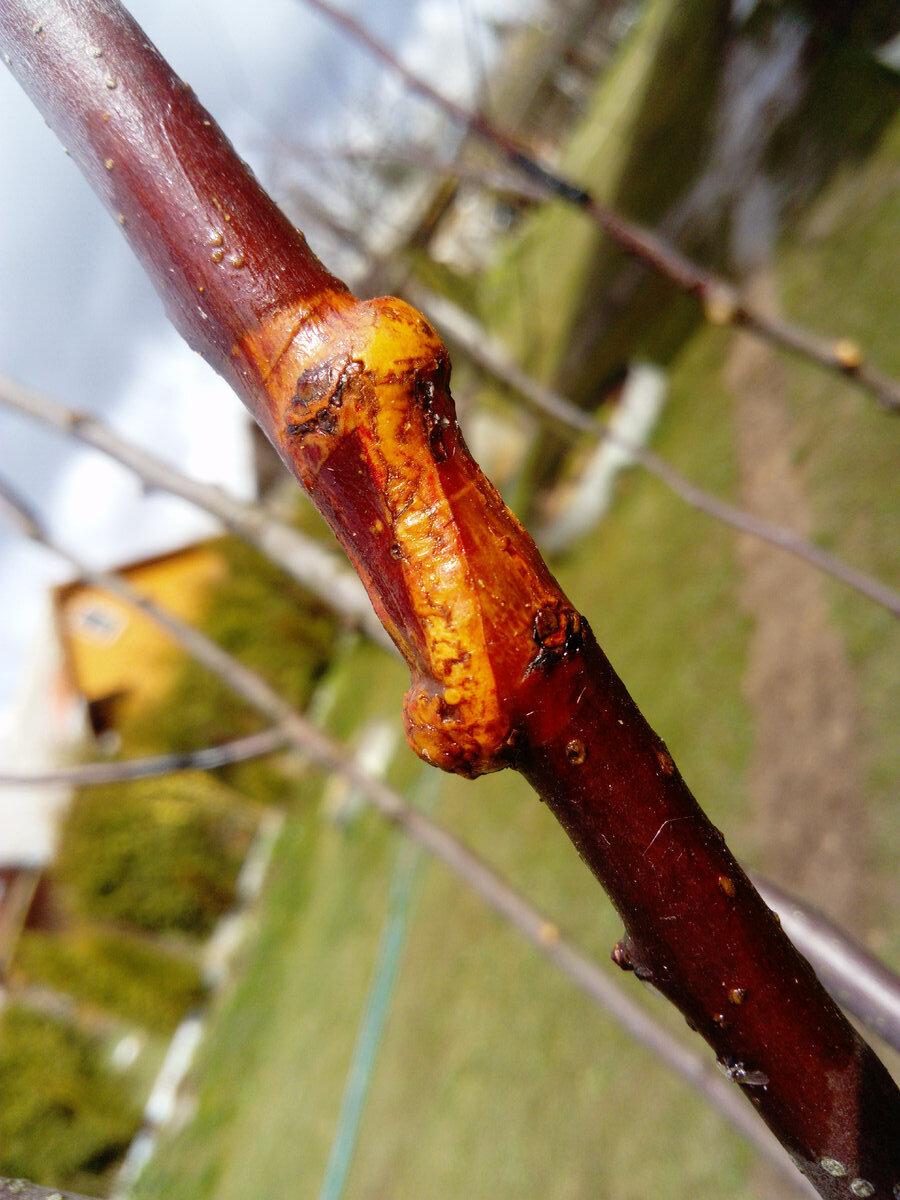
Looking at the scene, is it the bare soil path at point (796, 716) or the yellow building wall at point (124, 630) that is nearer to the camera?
the bare soil path at point (796, 716)

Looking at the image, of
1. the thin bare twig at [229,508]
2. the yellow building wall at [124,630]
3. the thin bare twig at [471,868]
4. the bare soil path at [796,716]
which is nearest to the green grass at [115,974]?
the yellow building wall at [124,630]

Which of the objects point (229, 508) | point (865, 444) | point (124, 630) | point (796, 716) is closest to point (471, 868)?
point (229, 508)

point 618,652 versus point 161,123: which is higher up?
point 618,652

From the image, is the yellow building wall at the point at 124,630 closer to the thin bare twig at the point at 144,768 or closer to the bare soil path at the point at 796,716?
the bare soil path at the point at 796,716

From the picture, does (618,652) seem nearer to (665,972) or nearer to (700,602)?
(700,602)

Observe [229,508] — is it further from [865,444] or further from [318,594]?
[865,444]

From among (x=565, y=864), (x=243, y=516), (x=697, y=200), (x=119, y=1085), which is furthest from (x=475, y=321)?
(x=119, y=1085)
